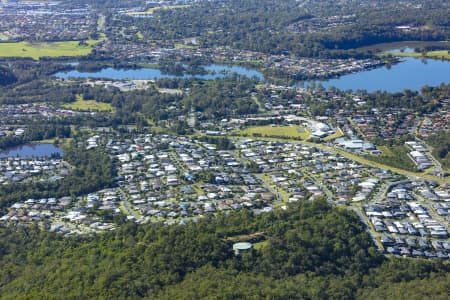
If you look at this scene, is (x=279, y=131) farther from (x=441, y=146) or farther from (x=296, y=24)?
(x=296, y=24)

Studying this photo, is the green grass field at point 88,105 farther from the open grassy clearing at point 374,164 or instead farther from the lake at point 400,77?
the lake at point 400,77

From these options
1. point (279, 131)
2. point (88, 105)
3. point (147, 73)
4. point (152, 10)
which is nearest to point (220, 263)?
point (279, 131)

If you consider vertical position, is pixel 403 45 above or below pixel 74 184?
above

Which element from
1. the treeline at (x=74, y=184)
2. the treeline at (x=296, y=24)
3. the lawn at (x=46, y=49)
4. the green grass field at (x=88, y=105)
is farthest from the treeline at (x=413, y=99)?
the lawn at (x=46, y=49)

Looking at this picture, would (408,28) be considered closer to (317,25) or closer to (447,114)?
(317,25)

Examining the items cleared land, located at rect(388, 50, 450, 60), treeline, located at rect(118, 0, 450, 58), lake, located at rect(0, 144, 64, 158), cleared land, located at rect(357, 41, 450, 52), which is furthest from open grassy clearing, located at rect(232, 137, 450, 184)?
cleared land, located at rect(357, 41, 450, 52)
